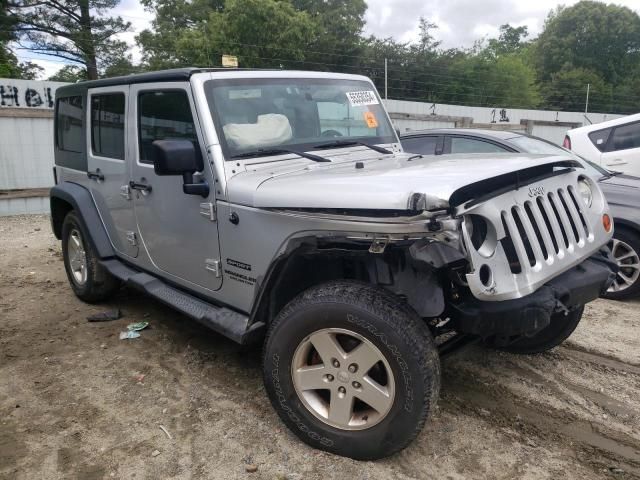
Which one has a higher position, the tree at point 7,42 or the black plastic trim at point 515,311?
the tree at point 7,42

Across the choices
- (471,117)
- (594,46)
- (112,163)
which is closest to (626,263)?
(112,163)

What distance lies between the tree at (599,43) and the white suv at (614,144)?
186 feet

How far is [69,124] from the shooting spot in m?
4.86

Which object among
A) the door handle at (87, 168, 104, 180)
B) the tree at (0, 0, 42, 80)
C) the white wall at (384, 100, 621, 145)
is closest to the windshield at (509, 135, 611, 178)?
the white wall at (384, 100, 621, 145)

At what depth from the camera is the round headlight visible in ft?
9.94

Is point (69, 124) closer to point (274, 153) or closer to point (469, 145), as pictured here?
point (274, 153)

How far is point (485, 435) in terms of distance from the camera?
2807mm

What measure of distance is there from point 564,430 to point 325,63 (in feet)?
113

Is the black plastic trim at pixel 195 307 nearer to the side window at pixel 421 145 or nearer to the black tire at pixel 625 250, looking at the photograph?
the side window at pixel 421 145

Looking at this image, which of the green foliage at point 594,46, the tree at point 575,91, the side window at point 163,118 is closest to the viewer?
the side window at point 163,118

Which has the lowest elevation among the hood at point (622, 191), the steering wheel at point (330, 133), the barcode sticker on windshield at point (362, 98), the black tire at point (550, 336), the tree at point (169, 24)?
the black tire at point (550, 336)

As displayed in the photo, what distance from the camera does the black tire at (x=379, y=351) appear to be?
2260 millimetres

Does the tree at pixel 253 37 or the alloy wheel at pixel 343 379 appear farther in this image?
the tree at pixel 253 37

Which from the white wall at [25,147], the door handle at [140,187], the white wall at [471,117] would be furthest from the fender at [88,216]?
the white wall at [25,147]
